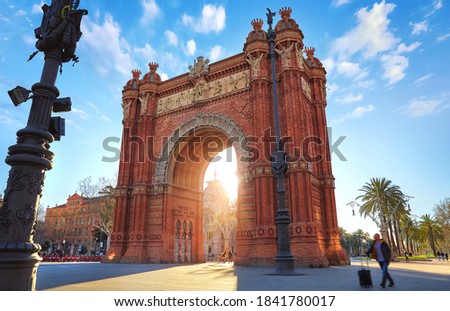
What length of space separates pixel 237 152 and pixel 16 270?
17.8 meters

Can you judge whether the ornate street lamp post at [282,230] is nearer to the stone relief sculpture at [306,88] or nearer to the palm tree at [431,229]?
the stone relief sculpture at [306,88]

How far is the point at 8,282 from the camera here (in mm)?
4023

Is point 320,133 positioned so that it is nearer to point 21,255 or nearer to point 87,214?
point 21,255

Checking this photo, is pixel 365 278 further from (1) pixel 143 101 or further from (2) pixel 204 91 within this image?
(1) pixel 143 101

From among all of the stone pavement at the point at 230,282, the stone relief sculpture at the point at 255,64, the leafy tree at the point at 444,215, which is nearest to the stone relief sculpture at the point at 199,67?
the stone relief sculpture at the point at 255,64

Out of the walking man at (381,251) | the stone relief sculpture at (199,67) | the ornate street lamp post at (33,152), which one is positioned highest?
the stone relief sculpture at (199,67)

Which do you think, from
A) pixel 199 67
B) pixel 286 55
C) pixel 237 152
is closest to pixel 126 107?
pixel 199 67

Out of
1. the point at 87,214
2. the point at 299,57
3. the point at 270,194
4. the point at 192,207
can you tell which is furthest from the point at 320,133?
the point at 87,214

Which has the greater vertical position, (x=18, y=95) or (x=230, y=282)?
(x=18, y=95)

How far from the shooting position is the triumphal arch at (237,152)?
18.6 metres

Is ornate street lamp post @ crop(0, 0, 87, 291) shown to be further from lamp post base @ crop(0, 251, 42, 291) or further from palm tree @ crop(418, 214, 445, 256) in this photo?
palm tree @ crop(418, 214, 445, 256)

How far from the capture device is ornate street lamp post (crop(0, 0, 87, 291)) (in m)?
4.14

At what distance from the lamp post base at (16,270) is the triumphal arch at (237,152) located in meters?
14.9

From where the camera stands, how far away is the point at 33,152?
4645mm
